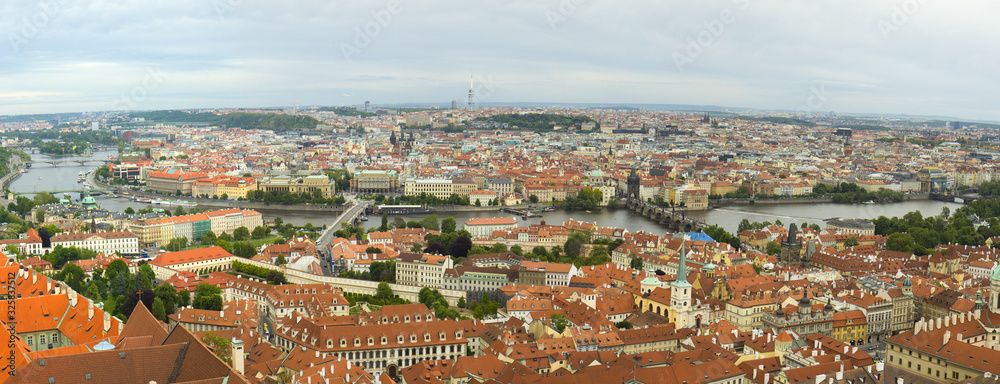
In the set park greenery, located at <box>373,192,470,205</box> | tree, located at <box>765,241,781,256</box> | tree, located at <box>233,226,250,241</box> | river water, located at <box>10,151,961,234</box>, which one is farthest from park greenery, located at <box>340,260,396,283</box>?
park greenery, located at <box>373,192,470,205</box>

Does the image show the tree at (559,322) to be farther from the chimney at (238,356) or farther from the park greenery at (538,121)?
the park greenery at (538,121)

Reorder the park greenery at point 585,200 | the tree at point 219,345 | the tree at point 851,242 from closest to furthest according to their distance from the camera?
the tree at point 219,345 → the tree at point 851,242 → the park greenery at point 585,200

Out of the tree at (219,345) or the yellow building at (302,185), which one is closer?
the tree at (219,345)

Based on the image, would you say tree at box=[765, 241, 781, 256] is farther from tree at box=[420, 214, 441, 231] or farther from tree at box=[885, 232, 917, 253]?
tree at box=[420, 214, 441, 231]

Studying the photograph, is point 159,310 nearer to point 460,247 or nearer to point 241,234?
point 460,247

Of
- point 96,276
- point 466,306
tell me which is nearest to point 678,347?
point 466,306

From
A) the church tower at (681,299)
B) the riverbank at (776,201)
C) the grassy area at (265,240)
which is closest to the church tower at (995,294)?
the church tower at (681,299)

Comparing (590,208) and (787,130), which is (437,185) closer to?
(590,208)
